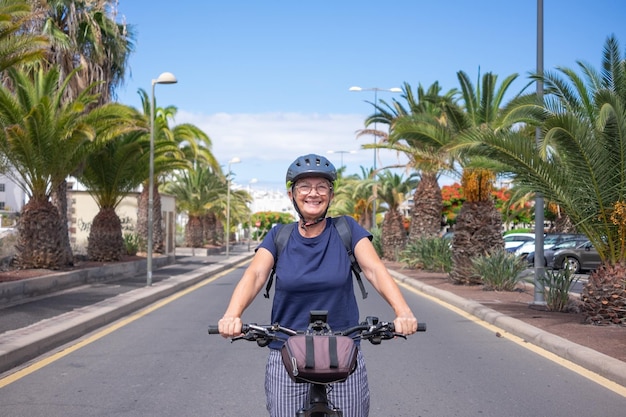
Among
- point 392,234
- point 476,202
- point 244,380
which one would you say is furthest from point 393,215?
point 244,380

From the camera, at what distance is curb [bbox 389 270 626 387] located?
7.71 m

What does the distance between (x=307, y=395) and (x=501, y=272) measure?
48.9 ft

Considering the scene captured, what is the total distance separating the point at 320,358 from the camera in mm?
2955

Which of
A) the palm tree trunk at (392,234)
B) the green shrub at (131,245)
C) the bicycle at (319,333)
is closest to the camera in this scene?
the bicycle at (319,333)

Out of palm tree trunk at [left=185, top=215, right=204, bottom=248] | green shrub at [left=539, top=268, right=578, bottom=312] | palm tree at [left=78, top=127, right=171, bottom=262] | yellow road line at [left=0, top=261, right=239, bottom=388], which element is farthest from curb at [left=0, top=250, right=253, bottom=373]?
palm tree trunk at [left=185, top=215, right=204, bottom=248]

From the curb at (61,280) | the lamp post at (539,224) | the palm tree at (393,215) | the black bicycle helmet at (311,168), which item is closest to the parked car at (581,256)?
the palm tree at (393,215)

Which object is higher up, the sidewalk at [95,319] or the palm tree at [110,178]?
the palm tree at [110,178]

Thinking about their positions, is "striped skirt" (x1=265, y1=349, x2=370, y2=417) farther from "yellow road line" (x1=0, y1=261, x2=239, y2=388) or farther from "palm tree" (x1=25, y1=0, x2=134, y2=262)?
"palm tree" (x1=25, y1=0, x2=134, y2=262)

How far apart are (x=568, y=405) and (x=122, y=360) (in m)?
4.97

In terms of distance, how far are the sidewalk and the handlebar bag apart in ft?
17.6

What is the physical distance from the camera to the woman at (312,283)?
337 cm

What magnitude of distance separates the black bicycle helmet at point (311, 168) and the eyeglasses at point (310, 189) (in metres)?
0.04

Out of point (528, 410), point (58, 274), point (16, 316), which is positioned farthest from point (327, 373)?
point (58, 274)

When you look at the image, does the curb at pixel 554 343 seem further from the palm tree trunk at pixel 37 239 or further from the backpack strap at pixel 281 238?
the palm tree trunk at pixel 37 239
